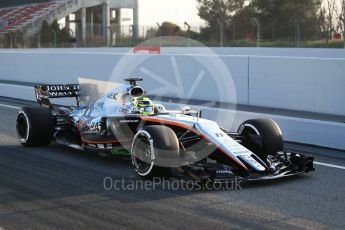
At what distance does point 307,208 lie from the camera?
6531mm

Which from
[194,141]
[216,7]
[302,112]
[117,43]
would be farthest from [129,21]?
[194,141]

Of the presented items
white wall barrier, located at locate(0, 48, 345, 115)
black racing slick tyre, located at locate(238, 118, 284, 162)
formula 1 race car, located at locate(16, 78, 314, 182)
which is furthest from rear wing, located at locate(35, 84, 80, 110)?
white wall barrier, located at locate(0, 48, 345, 115)

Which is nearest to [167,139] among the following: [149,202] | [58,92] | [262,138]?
[149,202]

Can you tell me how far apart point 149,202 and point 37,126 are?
12.8ft

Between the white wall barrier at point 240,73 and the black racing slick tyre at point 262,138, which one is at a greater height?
the white wall barrier at point 240,73

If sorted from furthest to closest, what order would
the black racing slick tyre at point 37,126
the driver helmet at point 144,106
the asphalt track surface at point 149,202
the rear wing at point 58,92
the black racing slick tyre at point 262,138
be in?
the rear wing at point 58,92 < the black racing slick tyre at point 37,126 < the driver helmet at point 144,106 < the black racing slick tyre at point 262,138 < the asphalt track surface at point 149,202

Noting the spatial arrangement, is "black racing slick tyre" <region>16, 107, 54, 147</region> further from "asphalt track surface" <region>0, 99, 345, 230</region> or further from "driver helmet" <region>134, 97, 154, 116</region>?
"driver helmet" <region>134, 97, 154, 116</region>

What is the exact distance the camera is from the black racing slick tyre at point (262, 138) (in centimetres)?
819

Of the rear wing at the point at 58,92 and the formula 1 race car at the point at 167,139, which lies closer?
the formula 1 race car at the point at 167,139

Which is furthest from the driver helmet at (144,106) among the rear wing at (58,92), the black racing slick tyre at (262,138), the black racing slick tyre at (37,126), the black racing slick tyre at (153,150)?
the rear wing at (58,92)

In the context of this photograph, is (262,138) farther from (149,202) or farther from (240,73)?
(240,73)

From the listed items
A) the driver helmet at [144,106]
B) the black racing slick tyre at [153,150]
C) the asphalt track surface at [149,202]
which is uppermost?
the driver helmet at [144,106]

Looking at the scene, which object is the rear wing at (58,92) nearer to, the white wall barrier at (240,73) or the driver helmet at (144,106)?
the driver helmet at (144,106)

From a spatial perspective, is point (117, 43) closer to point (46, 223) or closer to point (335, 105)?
point (335, 105)
